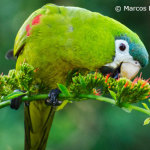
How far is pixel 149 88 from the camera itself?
0.98 meters

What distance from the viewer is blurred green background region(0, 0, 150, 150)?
3236 mm

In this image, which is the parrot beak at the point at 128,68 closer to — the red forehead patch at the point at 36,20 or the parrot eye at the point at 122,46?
the parrot eye at the point at 122,46

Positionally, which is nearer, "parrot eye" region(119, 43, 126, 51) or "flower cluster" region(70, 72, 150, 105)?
"flower cluster" region(70, 72, 150, 105)

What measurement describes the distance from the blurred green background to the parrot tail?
124cm

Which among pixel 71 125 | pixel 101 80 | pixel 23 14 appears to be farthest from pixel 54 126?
pixel 101 80

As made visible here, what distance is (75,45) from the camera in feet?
5.43

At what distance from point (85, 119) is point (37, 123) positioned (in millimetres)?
1667

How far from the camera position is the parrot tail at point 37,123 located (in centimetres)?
199

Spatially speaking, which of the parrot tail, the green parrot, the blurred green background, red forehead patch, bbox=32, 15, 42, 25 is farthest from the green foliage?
the blurred green background

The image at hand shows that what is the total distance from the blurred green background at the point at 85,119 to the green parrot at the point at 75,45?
1470 mm

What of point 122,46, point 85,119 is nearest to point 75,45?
point 122,46

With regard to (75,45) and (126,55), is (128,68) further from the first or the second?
(75,45)

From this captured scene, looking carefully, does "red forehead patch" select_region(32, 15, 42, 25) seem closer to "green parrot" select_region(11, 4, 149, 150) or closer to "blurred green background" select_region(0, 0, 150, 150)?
"green parrot" select_region(11, 4, 149, 150)

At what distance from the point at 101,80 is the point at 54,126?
8.20 ft
